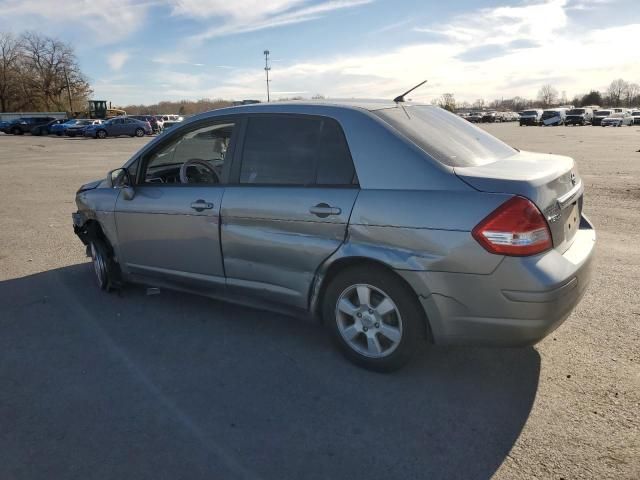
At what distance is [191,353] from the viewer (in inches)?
152

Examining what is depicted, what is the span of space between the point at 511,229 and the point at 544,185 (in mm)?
413

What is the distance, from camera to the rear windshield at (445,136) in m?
3.35

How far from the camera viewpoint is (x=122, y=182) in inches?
189

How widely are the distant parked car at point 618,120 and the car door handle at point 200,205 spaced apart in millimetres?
60906

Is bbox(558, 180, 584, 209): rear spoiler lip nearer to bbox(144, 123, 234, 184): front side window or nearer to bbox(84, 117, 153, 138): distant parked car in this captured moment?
bbox(144, 123, 234, 184): front side window

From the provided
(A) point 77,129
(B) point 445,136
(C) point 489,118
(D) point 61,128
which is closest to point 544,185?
(B) point 445,136

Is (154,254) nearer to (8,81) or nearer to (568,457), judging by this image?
(568,457)

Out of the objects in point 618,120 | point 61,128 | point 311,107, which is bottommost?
point 311,107

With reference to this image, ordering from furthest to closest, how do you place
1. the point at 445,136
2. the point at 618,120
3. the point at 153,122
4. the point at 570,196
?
the point at 618,120 < the point at 153,122 < the point at 445,136 < the point at 570,196

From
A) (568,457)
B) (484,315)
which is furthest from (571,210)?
(568,457)

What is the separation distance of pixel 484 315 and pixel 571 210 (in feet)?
3.34

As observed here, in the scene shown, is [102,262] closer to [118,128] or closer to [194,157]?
[194,157]

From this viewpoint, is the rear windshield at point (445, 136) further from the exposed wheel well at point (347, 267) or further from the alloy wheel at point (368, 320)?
the alloy wheel at point (368, 320)

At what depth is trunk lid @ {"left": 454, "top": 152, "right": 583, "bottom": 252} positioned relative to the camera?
2.97m
